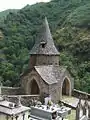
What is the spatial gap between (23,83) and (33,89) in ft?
3.06

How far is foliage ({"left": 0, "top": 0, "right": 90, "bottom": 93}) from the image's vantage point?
45188mm

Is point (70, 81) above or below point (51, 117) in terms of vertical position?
above

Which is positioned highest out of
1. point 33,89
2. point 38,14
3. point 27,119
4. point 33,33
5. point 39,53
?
point 38,14

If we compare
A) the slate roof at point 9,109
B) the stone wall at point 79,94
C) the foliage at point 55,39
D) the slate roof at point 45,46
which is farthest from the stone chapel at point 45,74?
the foliage at point 55,39

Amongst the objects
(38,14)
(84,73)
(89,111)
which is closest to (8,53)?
(84,73)

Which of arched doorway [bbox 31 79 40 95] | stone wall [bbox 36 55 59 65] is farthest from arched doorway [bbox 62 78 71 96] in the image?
arched doorway [bbox 31 79 40 95]

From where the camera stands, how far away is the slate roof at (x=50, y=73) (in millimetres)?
22688

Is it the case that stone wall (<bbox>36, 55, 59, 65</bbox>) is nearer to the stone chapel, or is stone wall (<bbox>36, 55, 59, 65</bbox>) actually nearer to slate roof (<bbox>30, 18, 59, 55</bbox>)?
the stone chapel

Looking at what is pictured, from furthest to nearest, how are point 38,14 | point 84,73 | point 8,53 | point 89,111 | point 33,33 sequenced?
point 38,14, point 33,33, point 8,53, point 84,73, point 89,111

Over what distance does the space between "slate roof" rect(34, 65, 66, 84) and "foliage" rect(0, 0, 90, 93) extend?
11.1m

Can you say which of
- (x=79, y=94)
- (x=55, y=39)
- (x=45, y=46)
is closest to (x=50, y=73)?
(x=45, y=46)

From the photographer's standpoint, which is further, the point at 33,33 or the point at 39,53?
the point at 33,33

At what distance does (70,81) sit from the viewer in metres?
24.7

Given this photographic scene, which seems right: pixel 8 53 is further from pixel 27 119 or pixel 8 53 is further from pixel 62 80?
pixel 27 119
